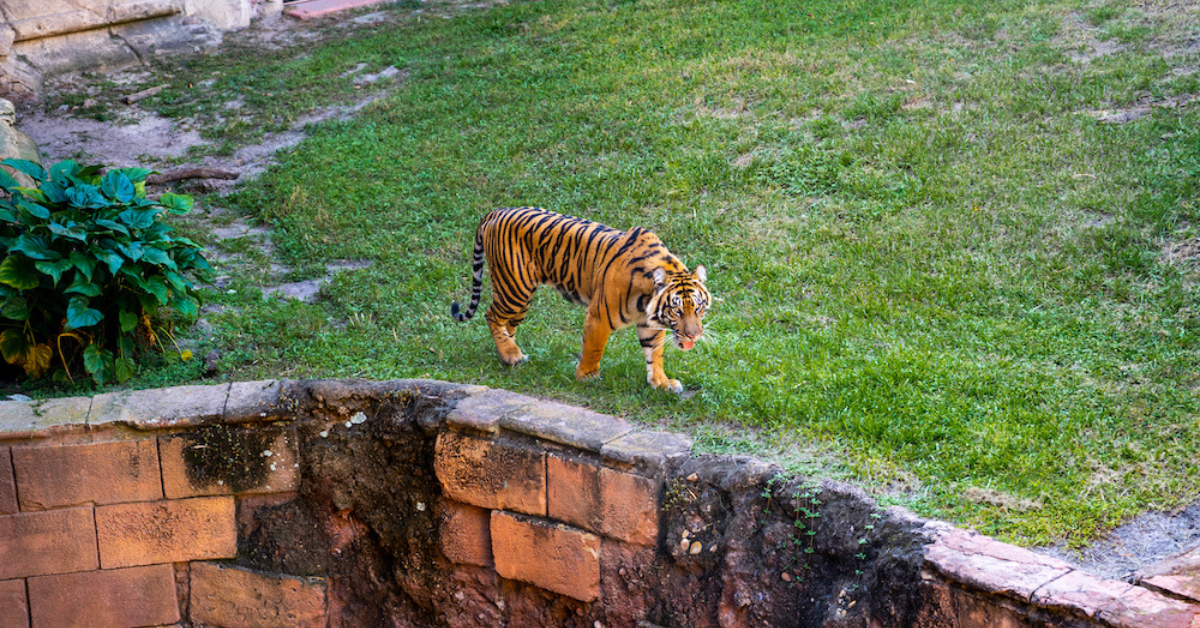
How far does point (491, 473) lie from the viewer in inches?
185

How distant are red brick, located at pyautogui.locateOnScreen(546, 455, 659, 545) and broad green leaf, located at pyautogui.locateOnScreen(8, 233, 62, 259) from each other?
308cm

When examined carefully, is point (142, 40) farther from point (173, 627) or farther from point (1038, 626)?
point (1038, 626)

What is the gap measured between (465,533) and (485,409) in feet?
2.46

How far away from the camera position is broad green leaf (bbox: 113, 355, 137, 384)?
544cm

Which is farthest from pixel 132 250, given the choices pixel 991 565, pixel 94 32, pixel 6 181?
pixel 94 32

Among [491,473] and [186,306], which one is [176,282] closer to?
[186,306]

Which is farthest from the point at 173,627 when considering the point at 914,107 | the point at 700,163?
the point at 914,107

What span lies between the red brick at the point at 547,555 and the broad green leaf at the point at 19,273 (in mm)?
2912

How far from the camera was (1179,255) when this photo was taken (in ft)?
18.6

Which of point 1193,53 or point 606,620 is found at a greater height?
point 1193,53

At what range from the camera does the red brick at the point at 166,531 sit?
5082 mm

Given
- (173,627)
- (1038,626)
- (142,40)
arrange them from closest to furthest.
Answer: (1038,626), (173,627), (142,40)

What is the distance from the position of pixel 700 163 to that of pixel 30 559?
5.68 meters

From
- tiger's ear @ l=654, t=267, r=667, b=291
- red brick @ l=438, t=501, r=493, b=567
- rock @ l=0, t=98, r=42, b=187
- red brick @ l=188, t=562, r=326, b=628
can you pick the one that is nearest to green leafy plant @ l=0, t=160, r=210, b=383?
red brick @ l=188, t=562, r=326, b=628
